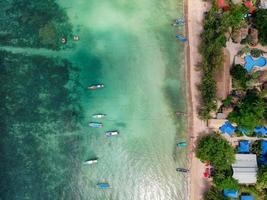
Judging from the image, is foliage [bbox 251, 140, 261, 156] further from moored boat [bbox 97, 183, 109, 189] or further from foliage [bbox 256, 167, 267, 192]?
moored boat [bbox 97, 183, 109, 189]

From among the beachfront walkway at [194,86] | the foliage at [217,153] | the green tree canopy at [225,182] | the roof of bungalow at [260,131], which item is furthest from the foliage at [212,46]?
the green tree canopy at [225,182]

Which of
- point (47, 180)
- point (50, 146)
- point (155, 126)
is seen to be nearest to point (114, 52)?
point (155, 126)

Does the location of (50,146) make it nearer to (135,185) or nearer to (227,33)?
(135,185)

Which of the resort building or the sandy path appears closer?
the resort building

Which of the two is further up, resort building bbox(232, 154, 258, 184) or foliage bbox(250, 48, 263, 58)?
foliage bbox(250, 48, 263, 58)

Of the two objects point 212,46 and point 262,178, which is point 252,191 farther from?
point 212,46

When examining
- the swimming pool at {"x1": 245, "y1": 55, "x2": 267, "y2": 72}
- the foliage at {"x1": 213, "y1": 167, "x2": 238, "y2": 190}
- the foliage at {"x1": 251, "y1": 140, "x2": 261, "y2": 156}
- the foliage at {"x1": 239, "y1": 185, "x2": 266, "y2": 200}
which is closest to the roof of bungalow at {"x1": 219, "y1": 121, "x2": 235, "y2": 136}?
the foliage at {"x1": 251, "y1": 140, "x2": 261, "y2": 156}

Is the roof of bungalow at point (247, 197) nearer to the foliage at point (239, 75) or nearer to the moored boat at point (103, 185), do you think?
the foliage at point (239, 75)
